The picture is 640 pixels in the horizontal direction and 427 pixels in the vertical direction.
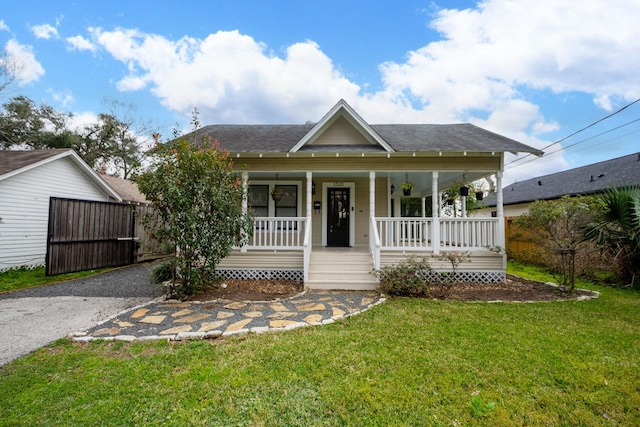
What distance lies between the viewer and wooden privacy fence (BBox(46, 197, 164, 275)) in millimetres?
8359

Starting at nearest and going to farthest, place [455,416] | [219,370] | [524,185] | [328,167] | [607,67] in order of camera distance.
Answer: [455,416] → [219,370] → [328,167] → [607,67] → [524,185]

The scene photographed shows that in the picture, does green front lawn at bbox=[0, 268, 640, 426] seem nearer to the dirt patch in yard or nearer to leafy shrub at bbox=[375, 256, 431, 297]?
leafy shrub at bbox=[375, 256, 431, 297]

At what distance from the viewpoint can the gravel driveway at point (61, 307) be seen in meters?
4.11

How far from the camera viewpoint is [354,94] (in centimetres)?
1627

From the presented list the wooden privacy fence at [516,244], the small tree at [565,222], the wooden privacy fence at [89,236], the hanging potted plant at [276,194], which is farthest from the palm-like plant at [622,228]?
the wooden privacy fence at [89,236]

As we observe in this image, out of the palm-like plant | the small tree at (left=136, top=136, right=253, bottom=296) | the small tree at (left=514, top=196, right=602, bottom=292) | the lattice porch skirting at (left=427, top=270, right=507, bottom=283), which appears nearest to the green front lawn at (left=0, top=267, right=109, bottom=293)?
the small tree at (left=136, top=136, right=253, bottom=296)

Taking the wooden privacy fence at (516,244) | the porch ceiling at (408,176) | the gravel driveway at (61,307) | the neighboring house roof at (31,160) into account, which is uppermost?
the neighboring house roof at (31,160)

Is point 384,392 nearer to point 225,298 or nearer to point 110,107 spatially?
point 225,298

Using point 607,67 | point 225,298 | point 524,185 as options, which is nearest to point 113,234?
point 225,298

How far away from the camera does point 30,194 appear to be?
32.4 feet

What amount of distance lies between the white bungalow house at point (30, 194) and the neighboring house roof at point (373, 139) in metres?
5.79

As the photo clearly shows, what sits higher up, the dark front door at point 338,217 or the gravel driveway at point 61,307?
the dark front door at point 338,217

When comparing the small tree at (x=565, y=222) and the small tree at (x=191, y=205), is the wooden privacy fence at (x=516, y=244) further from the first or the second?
the small tree at (x=191, y=205)

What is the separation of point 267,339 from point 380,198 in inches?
290
